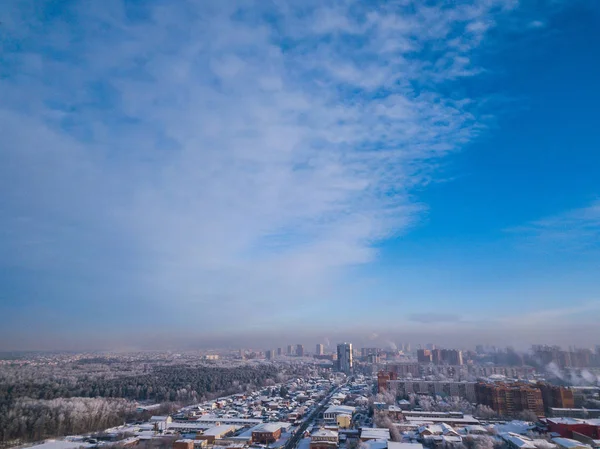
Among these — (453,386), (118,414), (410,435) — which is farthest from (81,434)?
(453,386)

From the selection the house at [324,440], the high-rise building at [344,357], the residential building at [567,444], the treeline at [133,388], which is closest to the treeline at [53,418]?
the treeline at [133,388]

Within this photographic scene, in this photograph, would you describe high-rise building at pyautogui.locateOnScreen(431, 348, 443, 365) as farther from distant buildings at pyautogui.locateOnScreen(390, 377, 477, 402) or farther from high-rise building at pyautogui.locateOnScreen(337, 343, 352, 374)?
distant buildings at pyautogui.locateOnScreen(390, 377, 477, 402)

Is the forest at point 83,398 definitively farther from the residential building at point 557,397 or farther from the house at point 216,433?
the residential building at point 557,397

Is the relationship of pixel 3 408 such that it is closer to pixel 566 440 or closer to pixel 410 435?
pixel 410 435

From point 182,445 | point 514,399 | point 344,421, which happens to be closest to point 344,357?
point 514,399

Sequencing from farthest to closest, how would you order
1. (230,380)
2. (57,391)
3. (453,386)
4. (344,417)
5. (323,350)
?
(323,350) → (230,380) → (453,386) → (57,391) → (344,417)
